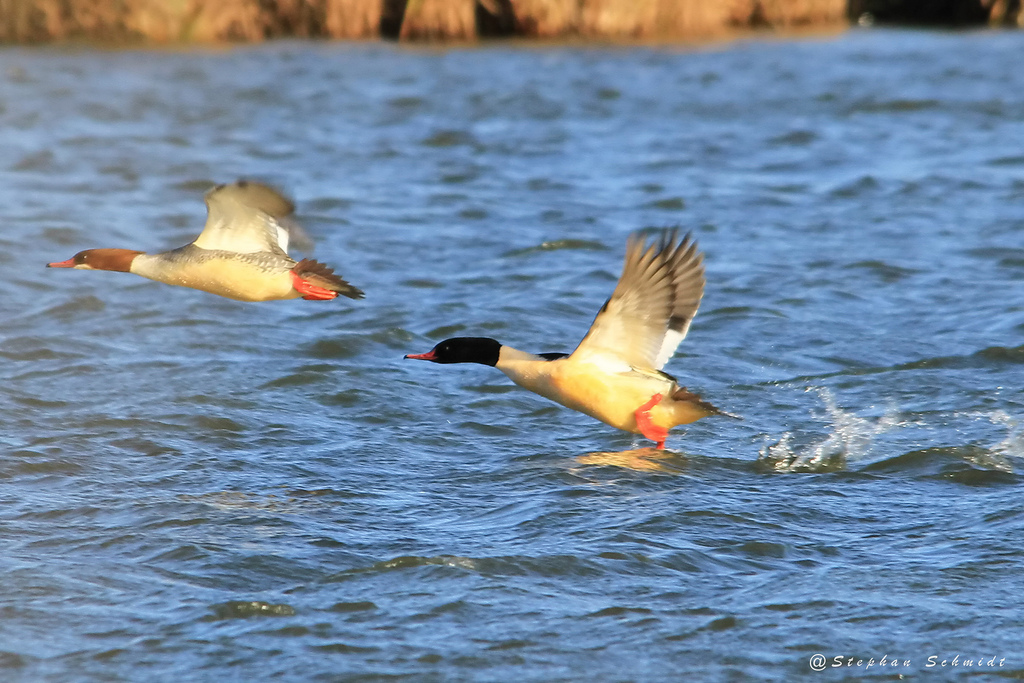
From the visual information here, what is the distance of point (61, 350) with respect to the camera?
25.6 feet

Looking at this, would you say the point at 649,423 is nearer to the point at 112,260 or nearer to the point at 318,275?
the point at 318,275

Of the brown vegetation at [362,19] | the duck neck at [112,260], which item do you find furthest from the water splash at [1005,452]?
the brown vegetation at [362,19]

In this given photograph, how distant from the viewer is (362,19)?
950 inches

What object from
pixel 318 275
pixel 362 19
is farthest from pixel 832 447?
pixel 362 19

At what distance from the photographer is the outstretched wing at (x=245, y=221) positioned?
606 centimetres

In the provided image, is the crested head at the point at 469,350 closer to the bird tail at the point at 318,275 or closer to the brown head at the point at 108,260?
the bird tail at the point at 318,275

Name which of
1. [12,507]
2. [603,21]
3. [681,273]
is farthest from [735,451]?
[603,21]

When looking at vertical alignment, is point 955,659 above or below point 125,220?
below

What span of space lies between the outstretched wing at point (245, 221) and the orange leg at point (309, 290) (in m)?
0.41

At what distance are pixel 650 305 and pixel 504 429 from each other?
1455 millimetres

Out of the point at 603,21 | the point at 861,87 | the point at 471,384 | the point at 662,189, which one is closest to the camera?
the point at 471,384

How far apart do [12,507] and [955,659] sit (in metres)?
3.93

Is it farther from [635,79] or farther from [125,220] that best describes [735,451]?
[635,79]

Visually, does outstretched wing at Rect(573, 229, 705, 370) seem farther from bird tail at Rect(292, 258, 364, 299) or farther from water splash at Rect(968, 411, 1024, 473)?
water splash at Rect(968, 411, 1024, 473)
